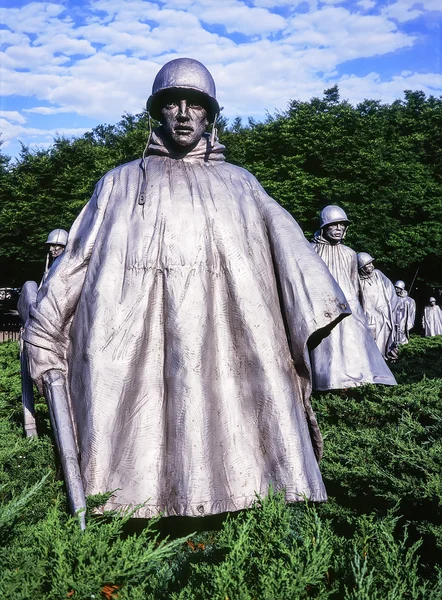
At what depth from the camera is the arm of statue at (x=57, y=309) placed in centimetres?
368

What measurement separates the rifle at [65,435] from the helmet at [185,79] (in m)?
1.58

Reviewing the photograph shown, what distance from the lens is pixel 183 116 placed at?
3.91m

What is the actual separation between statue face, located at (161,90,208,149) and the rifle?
55.0 inches

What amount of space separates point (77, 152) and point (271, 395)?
37411mm

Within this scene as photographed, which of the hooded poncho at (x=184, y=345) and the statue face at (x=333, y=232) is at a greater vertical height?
the statue face at (x=333, y=232)

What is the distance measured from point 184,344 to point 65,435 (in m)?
0.71

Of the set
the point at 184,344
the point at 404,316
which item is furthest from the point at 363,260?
the point at 184,344

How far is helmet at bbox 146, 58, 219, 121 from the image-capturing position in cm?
387

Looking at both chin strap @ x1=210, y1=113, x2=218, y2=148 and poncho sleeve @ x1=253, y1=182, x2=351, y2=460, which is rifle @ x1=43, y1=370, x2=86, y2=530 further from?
chin strap @ x1=210, y1=113, x2=218, y2=148

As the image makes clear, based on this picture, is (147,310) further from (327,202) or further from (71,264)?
(327,202)

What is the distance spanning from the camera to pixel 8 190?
3947cm

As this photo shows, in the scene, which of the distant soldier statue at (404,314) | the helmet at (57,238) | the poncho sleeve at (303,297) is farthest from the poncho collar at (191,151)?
the distant soldier statue at (404,314)

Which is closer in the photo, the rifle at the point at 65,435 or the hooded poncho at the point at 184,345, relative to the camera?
the rifle at the point at 65,435

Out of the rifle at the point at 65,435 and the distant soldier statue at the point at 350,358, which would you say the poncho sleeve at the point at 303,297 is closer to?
the rifle at the point at 65,435
